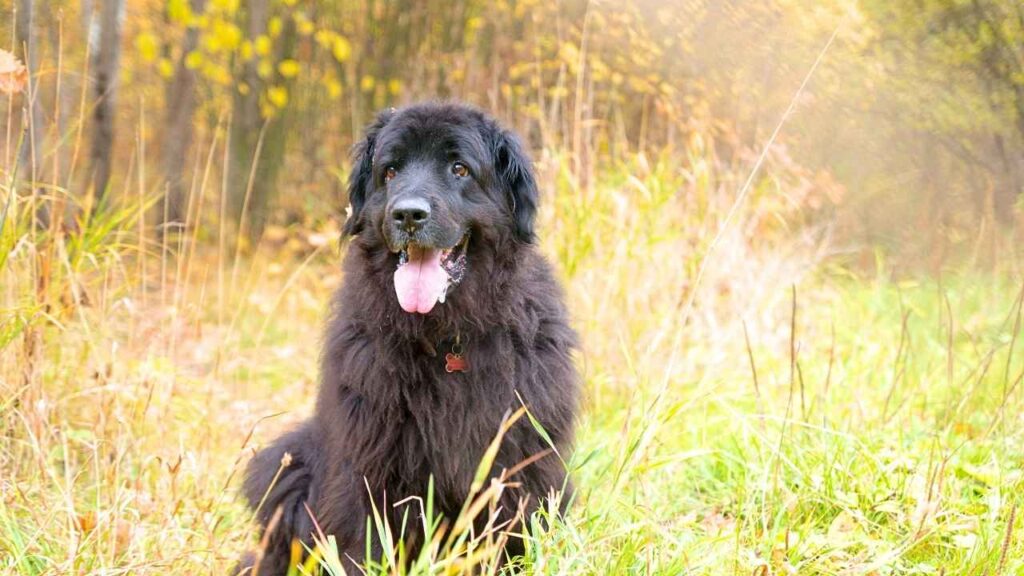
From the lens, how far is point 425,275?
309 cm

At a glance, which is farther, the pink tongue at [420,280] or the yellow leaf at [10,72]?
the pink tongue at [420,280]

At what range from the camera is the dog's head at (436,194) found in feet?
9.95

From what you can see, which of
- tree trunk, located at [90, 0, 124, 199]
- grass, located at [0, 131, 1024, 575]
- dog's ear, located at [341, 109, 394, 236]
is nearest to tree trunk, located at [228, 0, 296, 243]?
tree trunk, located at [90, 0, 124, 199]

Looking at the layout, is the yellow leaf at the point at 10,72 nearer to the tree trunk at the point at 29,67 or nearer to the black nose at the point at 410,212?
the tree trunk at the point at 29,67

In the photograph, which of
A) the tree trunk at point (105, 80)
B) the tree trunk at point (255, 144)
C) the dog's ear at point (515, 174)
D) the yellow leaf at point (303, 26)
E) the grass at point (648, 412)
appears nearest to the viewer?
the grass at point (648, 412)

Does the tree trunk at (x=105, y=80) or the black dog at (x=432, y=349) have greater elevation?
the tree trunk at (x=105, y=80)

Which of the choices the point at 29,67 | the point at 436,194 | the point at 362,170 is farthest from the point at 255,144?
the point at 436,194

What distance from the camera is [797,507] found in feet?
10.5

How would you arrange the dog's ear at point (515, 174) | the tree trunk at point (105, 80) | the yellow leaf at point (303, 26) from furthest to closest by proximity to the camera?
the yellow leaf at point (303, 26) < the tree trunk at point (105, 80) < the dog's ear at point (515, 174)

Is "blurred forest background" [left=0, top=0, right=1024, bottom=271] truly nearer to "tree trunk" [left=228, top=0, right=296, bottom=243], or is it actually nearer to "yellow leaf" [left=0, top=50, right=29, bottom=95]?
"tree trunk" [left=228, top=0, right=296, bottom=243]

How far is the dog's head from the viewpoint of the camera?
303 centimetres

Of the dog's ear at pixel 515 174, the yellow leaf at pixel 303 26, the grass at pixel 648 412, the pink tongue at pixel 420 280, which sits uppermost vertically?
the yellow leaf at pixel 303 26

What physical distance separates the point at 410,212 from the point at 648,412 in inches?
41.0

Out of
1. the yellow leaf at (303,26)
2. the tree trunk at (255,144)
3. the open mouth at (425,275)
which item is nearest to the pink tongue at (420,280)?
the open mouth at (425,275)
